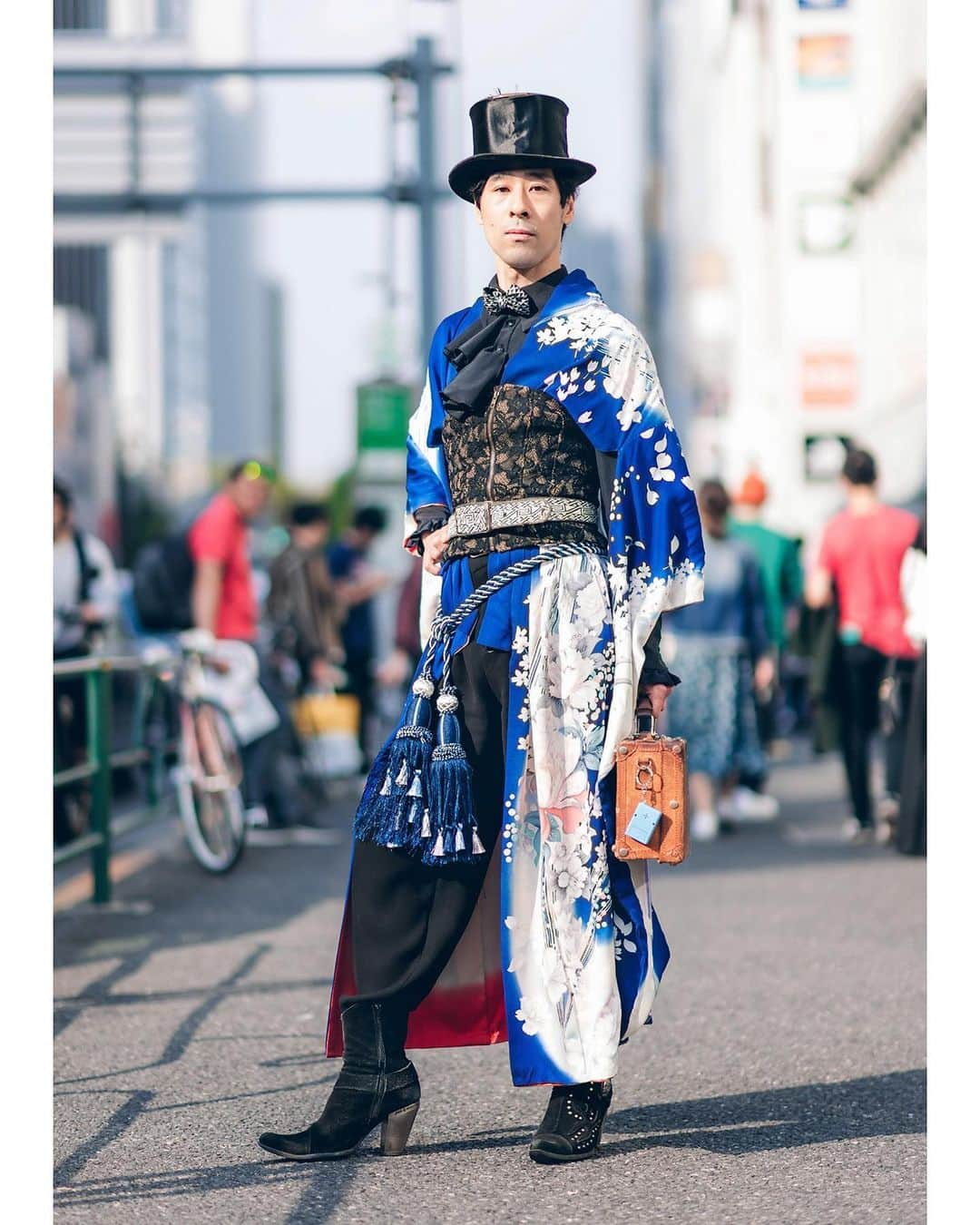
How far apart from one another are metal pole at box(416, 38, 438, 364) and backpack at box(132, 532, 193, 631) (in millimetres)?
7222

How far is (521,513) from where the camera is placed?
4.21 meters

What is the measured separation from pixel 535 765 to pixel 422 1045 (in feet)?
1.98

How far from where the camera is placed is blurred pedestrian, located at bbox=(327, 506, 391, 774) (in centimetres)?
1465

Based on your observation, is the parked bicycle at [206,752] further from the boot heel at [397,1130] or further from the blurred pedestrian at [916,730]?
the boot heel at [397,1130]

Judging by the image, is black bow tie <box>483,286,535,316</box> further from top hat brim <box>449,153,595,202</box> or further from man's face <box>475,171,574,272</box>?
top hat brim <box>449,153,595,202</box>

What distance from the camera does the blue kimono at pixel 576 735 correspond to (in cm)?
413

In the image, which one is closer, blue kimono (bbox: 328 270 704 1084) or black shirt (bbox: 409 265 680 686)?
blue kimono (bbox: 328 270 704 1084)

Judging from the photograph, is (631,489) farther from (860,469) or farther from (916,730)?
(860,469)

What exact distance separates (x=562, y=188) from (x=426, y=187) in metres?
13.3

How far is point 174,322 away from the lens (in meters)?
122

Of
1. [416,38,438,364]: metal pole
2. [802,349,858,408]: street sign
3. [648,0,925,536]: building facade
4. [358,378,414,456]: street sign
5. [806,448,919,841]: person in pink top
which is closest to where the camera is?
[806,448,919,841]: person in pink top

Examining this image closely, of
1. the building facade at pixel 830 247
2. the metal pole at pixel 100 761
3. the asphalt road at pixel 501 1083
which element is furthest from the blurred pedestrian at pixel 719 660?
the building facade at pixel 830 247

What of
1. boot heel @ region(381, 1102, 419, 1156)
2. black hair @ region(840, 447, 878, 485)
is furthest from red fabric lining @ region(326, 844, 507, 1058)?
black hair @ region(840, 447, 878, 485)

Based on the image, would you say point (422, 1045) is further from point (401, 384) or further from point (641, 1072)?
point (401, 384)
